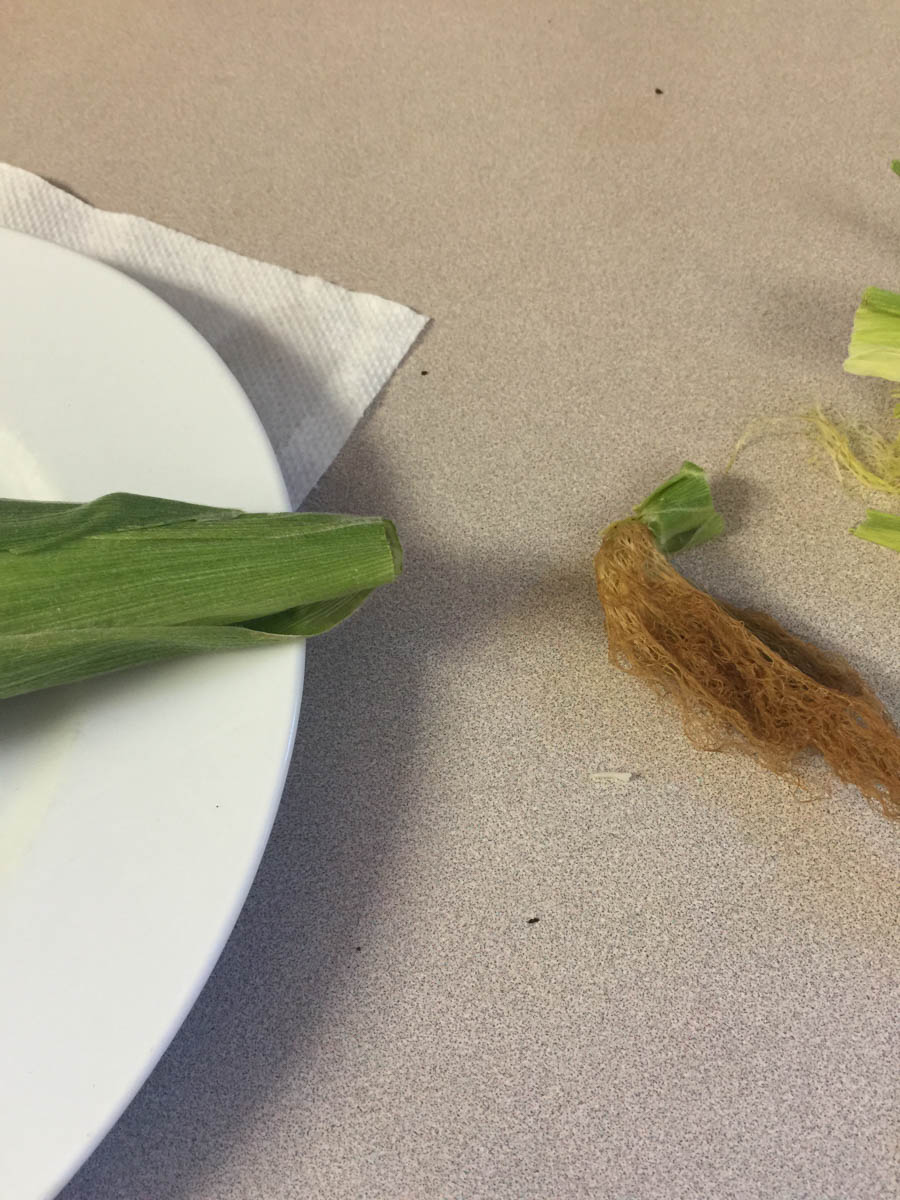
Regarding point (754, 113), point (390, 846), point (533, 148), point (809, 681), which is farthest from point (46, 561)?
point (754, 113)

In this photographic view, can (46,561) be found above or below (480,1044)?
above

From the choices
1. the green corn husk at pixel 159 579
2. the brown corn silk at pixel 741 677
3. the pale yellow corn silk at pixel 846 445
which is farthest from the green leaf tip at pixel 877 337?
the green corn husk at pixel 159 579

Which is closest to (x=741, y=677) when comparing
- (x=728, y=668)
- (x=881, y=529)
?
(x=728, y=668)

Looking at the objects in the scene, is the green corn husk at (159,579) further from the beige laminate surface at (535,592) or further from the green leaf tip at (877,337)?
the green leaf tip at (877,337)

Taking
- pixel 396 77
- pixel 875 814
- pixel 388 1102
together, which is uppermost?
pixel 396 77

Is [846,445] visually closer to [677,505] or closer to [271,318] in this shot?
[677,505]

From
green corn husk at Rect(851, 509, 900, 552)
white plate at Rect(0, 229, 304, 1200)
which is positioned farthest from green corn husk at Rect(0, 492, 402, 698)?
green corn husk at Rect(851, 509, 900, 552)

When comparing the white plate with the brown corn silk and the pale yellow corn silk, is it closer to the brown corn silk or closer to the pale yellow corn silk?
the brown corn silk

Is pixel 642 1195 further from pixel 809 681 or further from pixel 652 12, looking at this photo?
pixel 652 12
